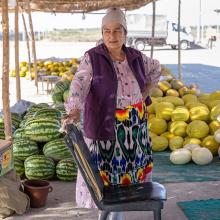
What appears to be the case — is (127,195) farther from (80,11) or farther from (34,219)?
(80,11)

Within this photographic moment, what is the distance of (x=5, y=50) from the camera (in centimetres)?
463

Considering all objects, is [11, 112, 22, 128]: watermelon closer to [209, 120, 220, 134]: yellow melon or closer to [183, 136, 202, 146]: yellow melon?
[183, 136, 202, 146]: yellow melon

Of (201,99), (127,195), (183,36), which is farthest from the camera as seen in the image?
(183,36)

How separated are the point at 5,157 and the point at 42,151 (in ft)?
4.53

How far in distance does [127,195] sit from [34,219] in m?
1.48

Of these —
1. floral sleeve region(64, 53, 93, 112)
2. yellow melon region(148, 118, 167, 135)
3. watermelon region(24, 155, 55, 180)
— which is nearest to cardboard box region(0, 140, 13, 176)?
watermelon region(24, 155, 55, 180)

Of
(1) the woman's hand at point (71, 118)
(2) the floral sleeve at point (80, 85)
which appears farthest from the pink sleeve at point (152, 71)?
(1) the woman's hand at point (71, 118)

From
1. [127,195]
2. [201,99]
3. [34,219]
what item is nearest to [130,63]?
[127,195]

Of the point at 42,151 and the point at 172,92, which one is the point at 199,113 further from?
the point at 42,151

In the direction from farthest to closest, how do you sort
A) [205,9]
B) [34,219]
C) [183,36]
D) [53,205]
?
[205,9]
[183,36]
[53,205]
[34,219]

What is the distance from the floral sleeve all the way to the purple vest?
0.12 feet

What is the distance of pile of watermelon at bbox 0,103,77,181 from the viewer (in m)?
5.12

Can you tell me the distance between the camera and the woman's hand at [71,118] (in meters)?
2.79

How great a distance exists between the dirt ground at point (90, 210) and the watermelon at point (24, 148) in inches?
19.1
